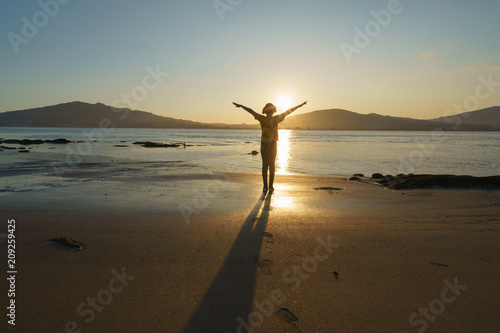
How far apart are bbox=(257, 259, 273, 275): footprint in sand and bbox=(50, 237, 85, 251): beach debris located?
264cm

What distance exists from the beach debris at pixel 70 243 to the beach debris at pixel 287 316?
10.1 ft

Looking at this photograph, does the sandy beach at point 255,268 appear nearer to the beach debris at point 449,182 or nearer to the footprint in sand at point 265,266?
the footprint in sand at point 265,266

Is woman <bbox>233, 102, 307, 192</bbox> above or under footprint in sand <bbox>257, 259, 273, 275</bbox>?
above

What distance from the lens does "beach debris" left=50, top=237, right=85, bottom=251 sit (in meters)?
4.17

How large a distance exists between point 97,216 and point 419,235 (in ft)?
20.0

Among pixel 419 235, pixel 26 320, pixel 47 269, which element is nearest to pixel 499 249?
pixel 419 235

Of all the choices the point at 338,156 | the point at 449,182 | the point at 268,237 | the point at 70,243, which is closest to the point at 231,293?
the point at 268,237

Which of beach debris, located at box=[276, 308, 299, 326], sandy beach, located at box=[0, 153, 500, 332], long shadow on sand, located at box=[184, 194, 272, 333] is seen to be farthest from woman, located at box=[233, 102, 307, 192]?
beach debris, located at box=[276, 308, 299, 326]

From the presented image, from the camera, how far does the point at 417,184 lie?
9.77 meters

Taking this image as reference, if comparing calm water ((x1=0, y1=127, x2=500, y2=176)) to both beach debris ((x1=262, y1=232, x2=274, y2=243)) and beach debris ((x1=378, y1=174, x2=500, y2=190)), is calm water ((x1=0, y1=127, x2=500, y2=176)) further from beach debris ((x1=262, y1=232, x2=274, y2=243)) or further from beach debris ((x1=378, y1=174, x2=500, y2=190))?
beach debris ((x1=262, y1=232, x2=274, y2=243))

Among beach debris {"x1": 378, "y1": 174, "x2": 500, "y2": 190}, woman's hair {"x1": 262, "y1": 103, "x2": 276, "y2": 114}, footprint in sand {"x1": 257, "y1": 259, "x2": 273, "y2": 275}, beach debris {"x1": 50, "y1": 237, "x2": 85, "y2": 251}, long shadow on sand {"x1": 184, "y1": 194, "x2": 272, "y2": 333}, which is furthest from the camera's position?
woman's hair {"x1": 262, "y1": 103, "x2": 276, "y2": 114}

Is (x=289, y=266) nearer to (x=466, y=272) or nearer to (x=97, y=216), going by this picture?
(x=466, y=272)

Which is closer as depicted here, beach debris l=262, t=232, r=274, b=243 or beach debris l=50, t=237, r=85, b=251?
beach debris l=50, t=237, r=85, b=251

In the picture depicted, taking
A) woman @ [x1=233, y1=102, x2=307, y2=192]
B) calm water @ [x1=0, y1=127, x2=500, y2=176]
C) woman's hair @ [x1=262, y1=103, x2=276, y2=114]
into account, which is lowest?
calm water @ [x1=0, y1=127, x2=500, y2=176]
